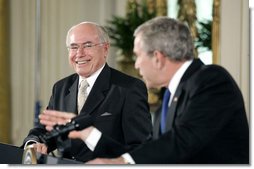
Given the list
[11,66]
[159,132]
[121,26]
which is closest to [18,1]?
[11,66]

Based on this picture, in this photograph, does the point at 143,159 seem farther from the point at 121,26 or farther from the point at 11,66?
the point at 11,66

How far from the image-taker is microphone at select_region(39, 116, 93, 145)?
2045 millimetres

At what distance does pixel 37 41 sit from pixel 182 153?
90 cm

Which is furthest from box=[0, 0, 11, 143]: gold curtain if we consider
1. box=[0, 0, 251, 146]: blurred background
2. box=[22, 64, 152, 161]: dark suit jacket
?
box=[22, 64, 152, 161]: dark suit jacket

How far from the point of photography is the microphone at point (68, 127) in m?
2.04

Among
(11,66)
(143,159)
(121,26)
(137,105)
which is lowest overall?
(143,159)

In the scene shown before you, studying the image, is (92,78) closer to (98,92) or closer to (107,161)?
(98,92)

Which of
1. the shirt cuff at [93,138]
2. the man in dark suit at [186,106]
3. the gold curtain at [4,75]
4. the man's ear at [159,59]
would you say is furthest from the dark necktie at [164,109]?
the gold curtain at [4,75]

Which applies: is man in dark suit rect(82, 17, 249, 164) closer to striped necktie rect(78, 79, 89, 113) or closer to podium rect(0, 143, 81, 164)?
podium rect(0, 143, 81, 164)

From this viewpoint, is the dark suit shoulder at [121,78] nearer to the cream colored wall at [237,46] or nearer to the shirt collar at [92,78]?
the shirt collar at [92,78]

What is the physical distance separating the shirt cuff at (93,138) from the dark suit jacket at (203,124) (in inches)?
6.5

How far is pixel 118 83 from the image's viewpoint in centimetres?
243

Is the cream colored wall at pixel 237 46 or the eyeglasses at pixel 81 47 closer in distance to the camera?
the cream colored wall at pixel 237 46

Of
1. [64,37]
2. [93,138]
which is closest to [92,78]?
[64,37]
